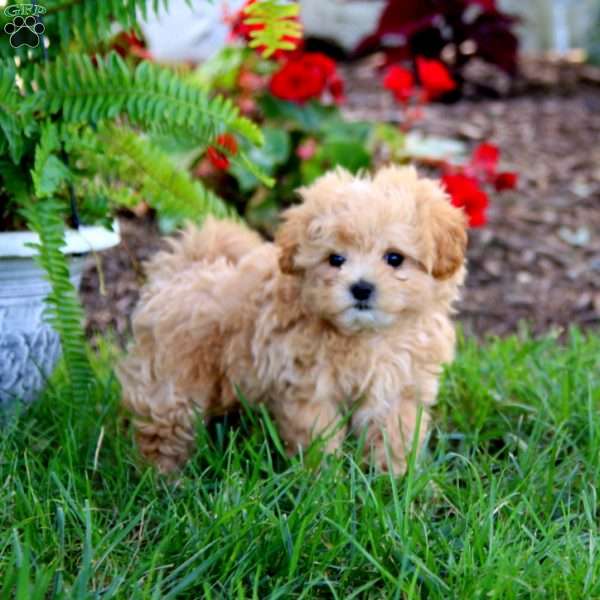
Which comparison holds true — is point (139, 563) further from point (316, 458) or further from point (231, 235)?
point (231, 235)

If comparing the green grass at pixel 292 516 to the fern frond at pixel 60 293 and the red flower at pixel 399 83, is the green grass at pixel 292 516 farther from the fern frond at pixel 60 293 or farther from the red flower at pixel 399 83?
the red flower at pixel 399 83

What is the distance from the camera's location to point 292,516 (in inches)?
102

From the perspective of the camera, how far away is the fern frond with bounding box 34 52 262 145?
130 inches

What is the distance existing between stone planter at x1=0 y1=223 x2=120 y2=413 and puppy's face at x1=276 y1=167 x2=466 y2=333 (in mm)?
827

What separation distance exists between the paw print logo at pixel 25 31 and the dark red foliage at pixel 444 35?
12.5ft

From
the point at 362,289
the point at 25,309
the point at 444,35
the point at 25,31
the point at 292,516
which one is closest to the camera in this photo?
the point at 292,516

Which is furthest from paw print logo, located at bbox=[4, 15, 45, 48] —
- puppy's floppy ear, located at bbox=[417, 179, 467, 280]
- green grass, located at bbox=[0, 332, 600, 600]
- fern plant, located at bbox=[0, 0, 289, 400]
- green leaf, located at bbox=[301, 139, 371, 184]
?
green leaf, located at bbox=[301, 139, 371, 184]

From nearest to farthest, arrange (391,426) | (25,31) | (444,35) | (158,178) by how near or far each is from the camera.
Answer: (391,426)
(25,31)
(158,178)
(444,35)

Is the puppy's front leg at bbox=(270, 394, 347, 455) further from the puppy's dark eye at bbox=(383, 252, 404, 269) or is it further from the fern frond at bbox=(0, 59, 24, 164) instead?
the fern frond at bbox=(0, 59, 24, 164)

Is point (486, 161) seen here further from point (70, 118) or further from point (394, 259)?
point (70, 118)

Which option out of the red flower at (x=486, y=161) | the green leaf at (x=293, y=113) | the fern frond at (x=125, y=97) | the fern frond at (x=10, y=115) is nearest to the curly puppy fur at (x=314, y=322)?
the fern frond at (x=125, y=97)

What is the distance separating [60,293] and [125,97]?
717mm

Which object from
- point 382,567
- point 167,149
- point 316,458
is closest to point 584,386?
point 316,458

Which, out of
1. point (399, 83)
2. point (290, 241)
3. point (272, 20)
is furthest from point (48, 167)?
point (399, 83)
